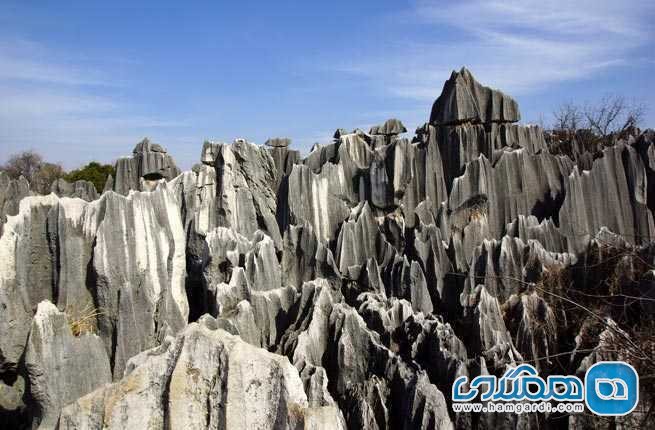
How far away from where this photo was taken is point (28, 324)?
8766mm

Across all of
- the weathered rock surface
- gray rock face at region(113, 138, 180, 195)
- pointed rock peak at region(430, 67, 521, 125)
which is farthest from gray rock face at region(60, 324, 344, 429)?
gray rock face at region(113, 138, 180, 195)

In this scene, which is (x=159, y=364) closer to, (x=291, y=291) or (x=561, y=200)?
(x=291, y=291)

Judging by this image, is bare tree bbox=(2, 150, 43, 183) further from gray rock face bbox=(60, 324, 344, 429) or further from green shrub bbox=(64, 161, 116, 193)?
gray rock face bbox=(60, 324, 344, 429)

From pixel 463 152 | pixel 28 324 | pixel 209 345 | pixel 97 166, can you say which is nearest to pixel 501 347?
pixel 209 345

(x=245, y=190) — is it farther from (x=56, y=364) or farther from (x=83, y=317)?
(x=56, y=364)

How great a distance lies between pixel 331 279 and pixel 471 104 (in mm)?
5162

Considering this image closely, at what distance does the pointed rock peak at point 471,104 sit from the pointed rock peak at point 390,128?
5.54ft

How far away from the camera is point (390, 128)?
15266mm

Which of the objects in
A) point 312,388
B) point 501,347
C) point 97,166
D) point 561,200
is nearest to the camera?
point 312,388

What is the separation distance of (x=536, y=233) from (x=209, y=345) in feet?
25.0

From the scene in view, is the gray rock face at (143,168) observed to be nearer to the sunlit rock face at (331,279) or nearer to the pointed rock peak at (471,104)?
the sunlit rock face at (331,279)

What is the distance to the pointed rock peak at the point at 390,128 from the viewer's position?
15227 mm

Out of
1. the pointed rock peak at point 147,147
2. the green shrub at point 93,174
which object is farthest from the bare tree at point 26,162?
the pointed rock peak at point 147,147

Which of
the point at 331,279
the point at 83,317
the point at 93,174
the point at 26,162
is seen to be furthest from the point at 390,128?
the point at 26,162
